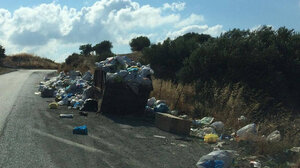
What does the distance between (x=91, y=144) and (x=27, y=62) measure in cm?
6181

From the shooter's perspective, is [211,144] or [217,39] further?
[217,39]

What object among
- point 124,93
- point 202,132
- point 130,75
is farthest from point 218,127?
point 130,75

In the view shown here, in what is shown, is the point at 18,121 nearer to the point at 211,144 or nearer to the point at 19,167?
the point at 19,167

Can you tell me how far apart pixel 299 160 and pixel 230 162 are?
117 cm

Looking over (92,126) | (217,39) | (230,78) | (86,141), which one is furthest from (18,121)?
(217,39)

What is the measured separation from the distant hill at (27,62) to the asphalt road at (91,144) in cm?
5200

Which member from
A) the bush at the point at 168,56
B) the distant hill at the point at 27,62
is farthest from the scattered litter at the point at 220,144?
the distant hill at the point at 27,62

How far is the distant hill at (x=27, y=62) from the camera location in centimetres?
6062

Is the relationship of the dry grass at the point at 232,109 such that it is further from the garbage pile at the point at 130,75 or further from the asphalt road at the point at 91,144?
the garbage pile at the point at 130,75

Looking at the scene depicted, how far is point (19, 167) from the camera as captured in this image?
Result: 5418 millimetres

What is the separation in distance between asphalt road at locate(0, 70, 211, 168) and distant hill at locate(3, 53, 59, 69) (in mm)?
52002

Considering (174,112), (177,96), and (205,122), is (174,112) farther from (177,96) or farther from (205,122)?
(205,122)

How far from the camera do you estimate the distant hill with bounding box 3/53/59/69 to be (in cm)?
6062

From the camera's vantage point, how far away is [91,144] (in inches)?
284
